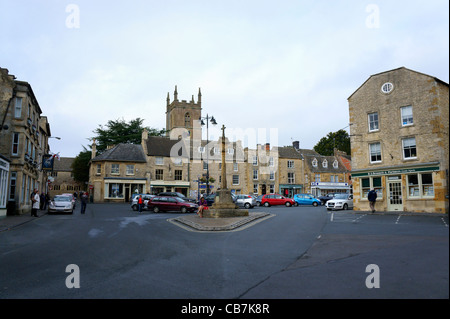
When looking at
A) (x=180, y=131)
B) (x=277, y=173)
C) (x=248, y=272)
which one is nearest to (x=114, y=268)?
(x=248, y=272)

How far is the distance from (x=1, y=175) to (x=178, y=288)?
70.9ft

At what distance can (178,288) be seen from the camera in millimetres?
6750

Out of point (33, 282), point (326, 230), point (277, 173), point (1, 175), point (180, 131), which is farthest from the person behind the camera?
point (180, 131)

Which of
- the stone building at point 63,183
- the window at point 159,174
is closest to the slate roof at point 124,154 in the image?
the window at point 159,174

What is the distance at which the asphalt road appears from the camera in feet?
15.5

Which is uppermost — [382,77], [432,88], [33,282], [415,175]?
[382,77]

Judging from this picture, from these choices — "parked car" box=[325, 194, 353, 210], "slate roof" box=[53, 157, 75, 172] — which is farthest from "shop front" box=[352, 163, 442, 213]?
"slate roof" box=[53, 157, 75, 172]

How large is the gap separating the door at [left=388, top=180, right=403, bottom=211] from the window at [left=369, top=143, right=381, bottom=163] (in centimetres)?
200

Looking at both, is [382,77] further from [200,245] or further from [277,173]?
[277,173]

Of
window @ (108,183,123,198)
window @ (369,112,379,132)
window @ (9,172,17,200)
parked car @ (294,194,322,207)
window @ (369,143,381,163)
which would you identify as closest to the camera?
window @ (369,143,381,163)

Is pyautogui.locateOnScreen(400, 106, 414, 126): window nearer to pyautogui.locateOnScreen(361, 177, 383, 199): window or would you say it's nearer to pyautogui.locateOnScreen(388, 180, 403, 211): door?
pyautogui.locateOnScreen(388, 180, 403, 211): door

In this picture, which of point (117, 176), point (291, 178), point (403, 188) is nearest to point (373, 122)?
point (403, 188)

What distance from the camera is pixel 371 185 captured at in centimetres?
2592

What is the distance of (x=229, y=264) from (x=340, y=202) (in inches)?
878
